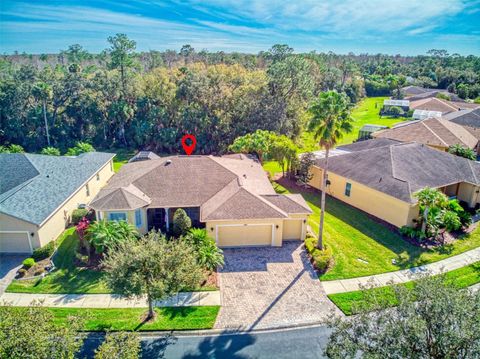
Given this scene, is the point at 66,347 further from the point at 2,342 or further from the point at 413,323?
the point at 413,323

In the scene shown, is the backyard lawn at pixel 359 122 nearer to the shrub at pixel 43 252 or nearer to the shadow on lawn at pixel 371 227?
the shadow on lawn at pixel 371 227

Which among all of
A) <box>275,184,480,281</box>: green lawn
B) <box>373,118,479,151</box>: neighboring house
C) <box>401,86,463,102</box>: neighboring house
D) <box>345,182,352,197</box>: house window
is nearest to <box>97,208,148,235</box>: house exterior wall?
<box>275,184,480,281</box>: green lawn

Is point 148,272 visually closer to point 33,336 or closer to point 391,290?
point 33,336

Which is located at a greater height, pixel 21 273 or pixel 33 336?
pixel 33 336

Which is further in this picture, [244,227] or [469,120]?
[469,120]

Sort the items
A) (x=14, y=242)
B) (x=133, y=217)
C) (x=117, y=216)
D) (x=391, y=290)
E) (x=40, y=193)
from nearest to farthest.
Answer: (x=391, y=290) → (x=14, y=242) → (x=117, y=216) → (x=133, y=217) → (x=40, y=193)

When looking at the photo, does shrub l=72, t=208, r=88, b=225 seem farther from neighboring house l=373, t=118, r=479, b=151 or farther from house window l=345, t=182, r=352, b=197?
neighboring house l=373, t=118, r=479, b=151

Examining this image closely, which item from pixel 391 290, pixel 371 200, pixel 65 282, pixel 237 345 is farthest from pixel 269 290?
pixel 371 200

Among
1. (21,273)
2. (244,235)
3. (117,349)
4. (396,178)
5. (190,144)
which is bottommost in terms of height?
(21,273)
